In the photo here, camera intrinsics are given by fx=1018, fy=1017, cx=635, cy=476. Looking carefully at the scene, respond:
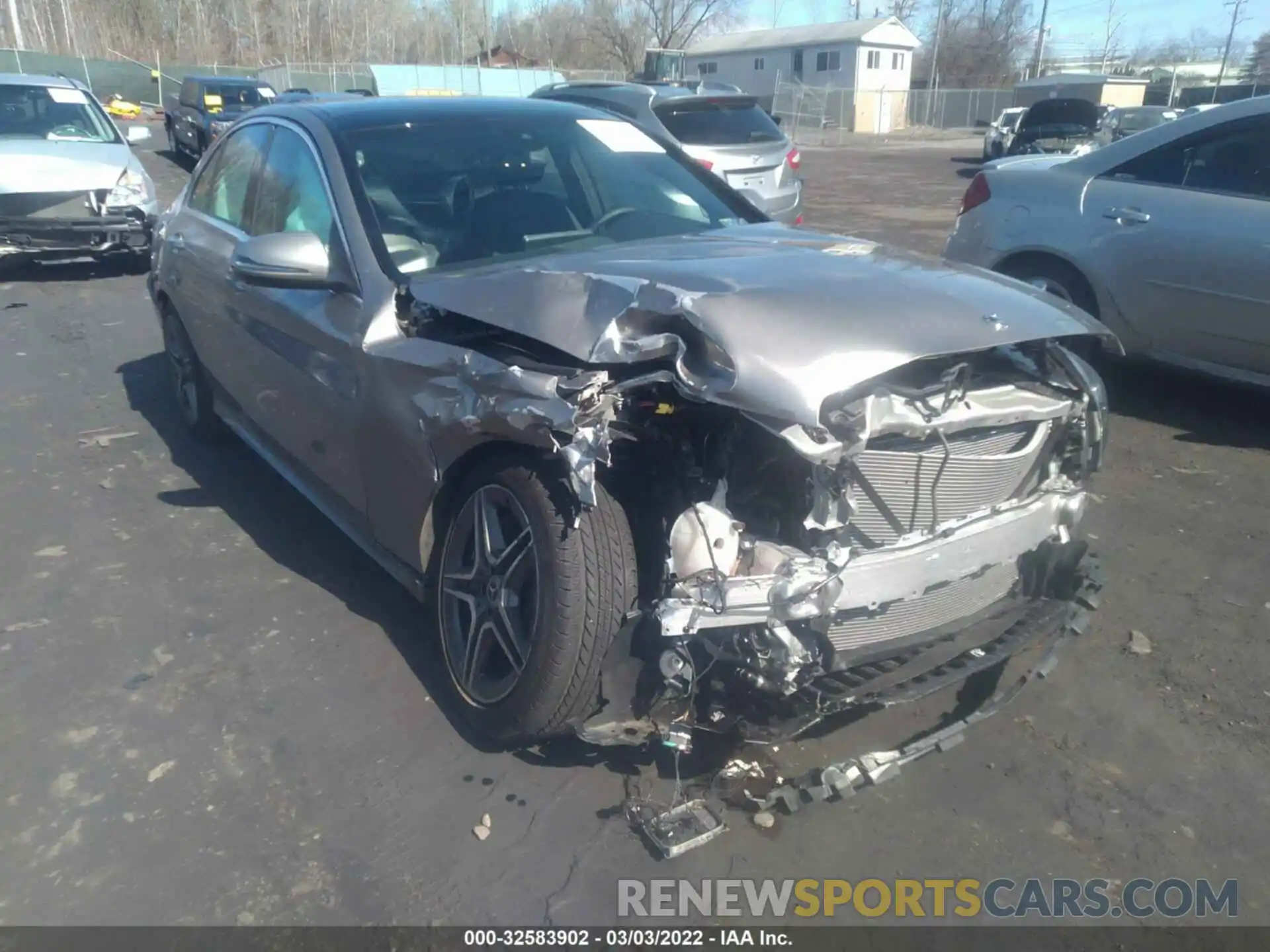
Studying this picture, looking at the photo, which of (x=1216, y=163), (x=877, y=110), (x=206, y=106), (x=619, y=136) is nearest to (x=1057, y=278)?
(x=1216, y=163)

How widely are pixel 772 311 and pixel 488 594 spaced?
1.15 m

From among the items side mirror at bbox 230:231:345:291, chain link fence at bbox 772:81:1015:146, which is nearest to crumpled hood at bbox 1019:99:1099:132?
chain link fence at bbox 772:81:1015:146

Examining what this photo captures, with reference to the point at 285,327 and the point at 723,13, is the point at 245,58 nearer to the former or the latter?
the point at 723,13

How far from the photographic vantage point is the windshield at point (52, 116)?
10133mm

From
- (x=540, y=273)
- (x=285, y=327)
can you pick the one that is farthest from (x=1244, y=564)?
(x=285, y=327)

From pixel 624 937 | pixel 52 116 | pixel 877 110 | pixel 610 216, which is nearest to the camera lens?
pixel 624 937

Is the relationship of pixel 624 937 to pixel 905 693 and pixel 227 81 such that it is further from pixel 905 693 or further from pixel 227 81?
pixel 227 81

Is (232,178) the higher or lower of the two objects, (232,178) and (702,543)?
the higher

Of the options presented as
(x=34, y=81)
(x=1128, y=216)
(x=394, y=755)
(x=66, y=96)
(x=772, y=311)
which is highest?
(x=34, y=81)

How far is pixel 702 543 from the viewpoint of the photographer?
253 centimetres

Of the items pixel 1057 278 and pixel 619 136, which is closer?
pixel 619 136

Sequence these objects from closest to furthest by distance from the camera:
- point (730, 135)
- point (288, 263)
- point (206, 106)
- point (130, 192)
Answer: point (288, 263) → point (130, 192) → point (730, 135) → point (206, 106)

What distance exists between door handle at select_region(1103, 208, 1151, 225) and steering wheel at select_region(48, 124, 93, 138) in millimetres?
9736

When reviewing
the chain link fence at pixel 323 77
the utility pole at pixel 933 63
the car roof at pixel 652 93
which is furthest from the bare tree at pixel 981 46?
the car roof at pixel 652 93
